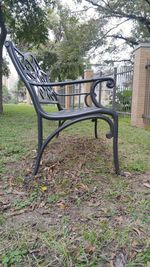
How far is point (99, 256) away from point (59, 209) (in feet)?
1.66

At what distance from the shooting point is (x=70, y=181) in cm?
210

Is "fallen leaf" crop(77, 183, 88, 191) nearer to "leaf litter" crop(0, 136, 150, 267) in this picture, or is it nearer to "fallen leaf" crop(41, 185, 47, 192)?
"leaf litter" crop(0, 136, 150, 267)

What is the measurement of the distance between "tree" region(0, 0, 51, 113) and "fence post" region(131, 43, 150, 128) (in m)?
4.19

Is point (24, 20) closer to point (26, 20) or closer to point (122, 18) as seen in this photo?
point (26, 20)

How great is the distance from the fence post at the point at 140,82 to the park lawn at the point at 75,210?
147 inches

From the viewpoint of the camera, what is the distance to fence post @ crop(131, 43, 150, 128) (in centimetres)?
625

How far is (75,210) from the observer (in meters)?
1.74

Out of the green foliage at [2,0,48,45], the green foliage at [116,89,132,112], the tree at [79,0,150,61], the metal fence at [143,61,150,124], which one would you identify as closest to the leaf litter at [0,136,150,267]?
the metal fence at [143,61,150,124]

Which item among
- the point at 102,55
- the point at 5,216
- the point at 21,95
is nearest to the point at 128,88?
the point at 5,216

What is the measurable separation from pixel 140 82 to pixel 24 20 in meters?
5.11

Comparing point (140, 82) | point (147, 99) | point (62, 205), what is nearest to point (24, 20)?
point (140, 82)

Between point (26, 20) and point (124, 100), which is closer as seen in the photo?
point (124, 100)

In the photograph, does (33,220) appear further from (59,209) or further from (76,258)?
(76,258)

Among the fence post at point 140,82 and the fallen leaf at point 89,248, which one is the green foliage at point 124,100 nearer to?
the fence post at point 140,82
